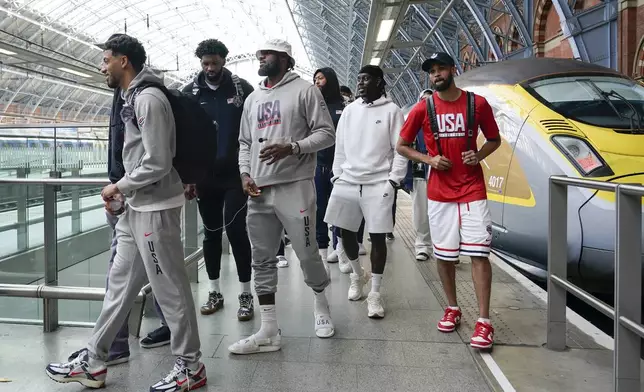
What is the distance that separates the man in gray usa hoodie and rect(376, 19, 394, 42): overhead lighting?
10.0 meters

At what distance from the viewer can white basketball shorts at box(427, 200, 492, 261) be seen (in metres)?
3.36

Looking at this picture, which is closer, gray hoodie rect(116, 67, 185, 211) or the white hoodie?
gray hoodie rect(116, 67, 185, 211)

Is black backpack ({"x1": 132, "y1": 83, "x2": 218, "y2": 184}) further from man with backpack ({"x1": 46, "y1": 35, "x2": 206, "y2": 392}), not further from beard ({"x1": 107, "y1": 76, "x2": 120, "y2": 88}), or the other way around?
beard ({"x1": 107, "y1": 76, "x2": 120, "y2": 88})

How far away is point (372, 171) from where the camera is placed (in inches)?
158

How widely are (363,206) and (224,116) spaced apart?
1.26 metres

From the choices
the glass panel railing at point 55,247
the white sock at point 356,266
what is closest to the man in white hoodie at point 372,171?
the white sock at point 356,266

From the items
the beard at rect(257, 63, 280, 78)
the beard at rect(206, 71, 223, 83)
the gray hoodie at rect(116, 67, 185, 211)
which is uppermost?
the beard at rect(206, 71, 223, 83)

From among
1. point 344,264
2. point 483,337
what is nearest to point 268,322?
point 483,337

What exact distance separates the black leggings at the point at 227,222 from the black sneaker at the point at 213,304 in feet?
0.46

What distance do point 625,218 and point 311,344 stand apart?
6.45 ft

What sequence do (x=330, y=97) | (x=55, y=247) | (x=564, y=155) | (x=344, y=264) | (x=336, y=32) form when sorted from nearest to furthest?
1. (x=55, y=247)
2. (x=564, y=155)
3. (x=330, y=97)
4. (x=344, y=264)
5. (x=336, y=32)

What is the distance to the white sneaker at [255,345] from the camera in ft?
10.5

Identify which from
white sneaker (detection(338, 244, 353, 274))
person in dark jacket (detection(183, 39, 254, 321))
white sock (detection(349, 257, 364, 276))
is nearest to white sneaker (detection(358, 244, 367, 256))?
white sneaker (detection(338, 244, 353, 274))

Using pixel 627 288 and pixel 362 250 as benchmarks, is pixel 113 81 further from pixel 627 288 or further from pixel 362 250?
pixel 362 250
